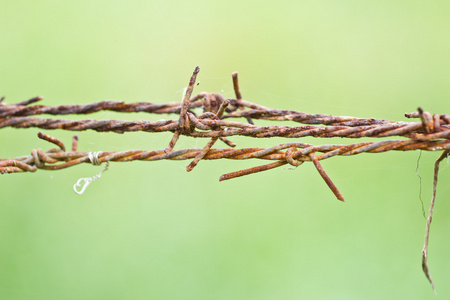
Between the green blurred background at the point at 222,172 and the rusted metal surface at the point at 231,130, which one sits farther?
the green blurred background at the point at 222,172

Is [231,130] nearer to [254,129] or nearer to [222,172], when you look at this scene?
[254,129]

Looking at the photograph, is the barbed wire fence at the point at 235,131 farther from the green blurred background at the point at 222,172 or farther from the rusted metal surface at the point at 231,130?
the green blurred background at the point at 222,172

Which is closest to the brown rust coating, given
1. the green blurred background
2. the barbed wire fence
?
the barbed wire fence

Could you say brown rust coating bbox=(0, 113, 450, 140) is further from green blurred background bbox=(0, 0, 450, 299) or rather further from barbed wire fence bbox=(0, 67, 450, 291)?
green blurred background bbox=(0, 0, 450, 299)

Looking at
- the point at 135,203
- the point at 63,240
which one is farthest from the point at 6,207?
the point at 135,203

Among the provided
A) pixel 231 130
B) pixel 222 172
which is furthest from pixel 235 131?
pixel 222 172

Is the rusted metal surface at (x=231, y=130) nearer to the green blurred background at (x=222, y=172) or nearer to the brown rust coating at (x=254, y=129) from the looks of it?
the brown rust coating at (x=254, y=129)

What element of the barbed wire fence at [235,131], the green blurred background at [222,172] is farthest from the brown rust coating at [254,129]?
the green blurred background at [222,172]
